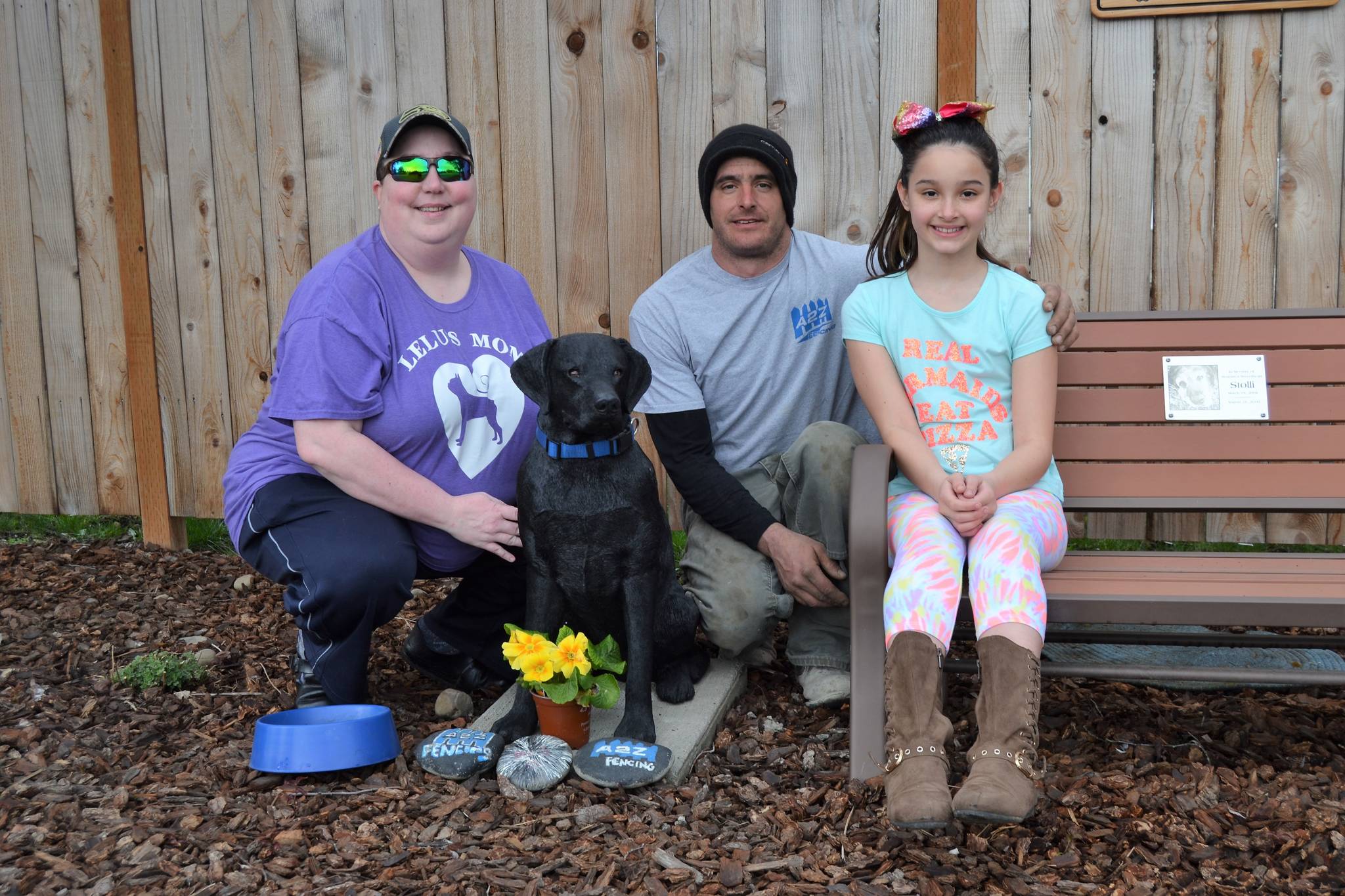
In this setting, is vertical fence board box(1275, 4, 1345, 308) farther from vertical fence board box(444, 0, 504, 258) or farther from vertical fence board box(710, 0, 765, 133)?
vertical fence board box(444, 0, 504, 258)

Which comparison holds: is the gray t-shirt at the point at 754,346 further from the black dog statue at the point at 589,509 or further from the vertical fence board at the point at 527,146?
the vertical fence board at the point at 527,146

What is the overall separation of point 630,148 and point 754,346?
1.29 metres

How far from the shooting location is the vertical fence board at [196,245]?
Result: 4.55m

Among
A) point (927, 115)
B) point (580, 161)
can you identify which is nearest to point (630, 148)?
point (580, 161)

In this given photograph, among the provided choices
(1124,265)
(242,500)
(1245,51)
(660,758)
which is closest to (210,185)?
(242,500)

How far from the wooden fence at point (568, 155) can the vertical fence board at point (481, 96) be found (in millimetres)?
10

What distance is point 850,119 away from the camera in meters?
4.09

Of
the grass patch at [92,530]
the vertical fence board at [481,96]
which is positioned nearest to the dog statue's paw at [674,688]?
the vertical fence board at [481,96]

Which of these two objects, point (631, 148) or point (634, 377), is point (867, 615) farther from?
point (631, 148)

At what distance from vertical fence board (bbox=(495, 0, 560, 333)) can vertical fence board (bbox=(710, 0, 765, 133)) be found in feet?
2.18

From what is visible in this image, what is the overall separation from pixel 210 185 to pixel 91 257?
0.71m

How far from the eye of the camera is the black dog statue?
264cm

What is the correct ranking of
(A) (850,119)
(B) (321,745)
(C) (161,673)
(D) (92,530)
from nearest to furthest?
(B) (321,745) → (C) (161,673) → (A) (850,119) → (D) (92,530)

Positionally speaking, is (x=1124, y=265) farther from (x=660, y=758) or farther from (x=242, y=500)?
(x=242, y=500)
